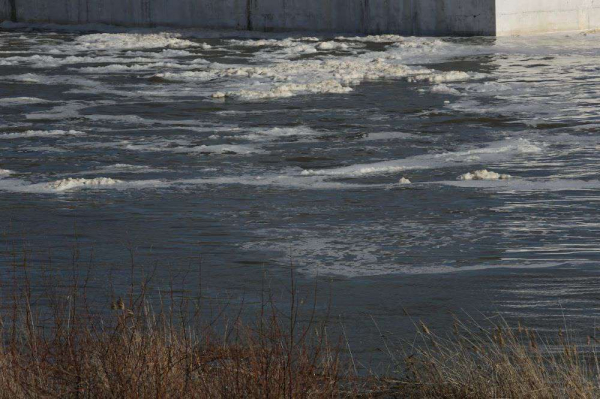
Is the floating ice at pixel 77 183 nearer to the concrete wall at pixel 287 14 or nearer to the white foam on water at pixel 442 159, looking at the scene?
the white foam on water at pixel 442 159

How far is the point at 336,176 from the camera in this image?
13078 millimetres

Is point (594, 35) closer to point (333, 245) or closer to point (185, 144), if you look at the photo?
point (185, 144)

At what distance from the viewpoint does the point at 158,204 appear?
11.7 m

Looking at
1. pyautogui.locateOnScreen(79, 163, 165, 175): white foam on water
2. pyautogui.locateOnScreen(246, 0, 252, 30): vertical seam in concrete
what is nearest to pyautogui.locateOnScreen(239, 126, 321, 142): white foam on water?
pyautogui.locateOnScreen(79, 163, 165, 175): white foam on water

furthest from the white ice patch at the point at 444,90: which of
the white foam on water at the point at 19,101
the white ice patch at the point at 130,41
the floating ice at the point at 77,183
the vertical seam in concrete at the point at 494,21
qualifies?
the white ice patch at the point at 130,41

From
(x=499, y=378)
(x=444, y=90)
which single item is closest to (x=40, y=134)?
(x=444, y=90)

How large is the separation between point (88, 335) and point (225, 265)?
153 inches

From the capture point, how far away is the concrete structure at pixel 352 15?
2934cm

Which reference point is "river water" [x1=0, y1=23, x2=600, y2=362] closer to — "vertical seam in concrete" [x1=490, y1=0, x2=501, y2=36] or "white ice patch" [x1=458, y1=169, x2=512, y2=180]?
"white ice patch" [x1=458, y1=169, x2=512, y2=180]

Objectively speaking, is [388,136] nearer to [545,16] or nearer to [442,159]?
[442,159]

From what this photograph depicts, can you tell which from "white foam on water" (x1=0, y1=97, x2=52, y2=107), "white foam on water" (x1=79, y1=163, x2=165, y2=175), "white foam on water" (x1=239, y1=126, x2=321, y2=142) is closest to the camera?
"white foam on water" (x1=79, y1=163, x2=165, y2=175)

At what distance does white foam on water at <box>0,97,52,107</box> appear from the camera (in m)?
20.0

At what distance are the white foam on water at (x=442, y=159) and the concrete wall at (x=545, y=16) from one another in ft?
48.4

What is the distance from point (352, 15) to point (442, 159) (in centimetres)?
1809
